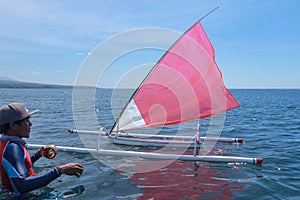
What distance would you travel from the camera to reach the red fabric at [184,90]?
9352 mm

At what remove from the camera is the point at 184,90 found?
9.39 meters

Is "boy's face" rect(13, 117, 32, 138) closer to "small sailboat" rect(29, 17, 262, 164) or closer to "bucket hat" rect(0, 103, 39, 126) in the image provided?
"bucket hat" rect(0, 103, 39, 126)

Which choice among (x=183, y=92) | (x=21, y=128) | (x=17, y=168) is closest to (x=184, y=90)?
(x=183, y=92)

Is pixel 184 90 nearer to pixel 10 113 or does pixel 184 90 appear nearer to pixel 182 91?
pixel 182 91

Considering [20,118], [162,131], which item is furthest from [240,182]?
[162,131]

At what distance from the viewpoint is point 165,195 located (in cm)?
642

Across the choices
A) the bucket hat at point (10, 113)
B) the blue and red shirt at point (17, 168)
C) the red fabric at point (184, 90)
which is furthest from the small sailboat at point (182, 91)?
the bucket hat at point (10, 113)

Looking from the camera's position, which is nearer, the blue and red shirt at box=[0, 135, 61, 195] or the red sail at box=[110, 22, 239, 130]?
the blue and red shirt at box=[0, 135, 61, 195]

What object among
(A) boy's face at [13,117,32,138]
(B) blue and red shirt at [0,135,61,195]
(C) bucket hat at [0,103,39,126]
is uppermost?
(C) bucket hat at [0,103,39,126]

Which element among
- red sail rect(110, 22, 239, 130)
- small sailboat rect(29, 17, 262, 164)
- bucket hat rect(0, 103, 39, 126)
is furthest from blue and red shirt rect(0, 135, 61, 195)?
red sail rect(110, 22, 239, 130)

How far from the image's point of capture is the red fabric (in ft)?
30.7

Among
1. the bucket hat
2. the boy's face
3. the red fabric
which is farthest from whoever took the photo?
the red fabric

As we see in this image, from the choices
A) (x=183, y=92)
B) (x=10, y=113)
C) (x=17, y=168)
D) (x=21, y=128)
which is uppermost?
(x=183, y=92)

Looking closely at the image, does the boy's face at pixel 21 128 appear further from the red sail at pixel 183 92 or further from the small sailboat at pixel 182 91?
the red sail at pixel 183 92
